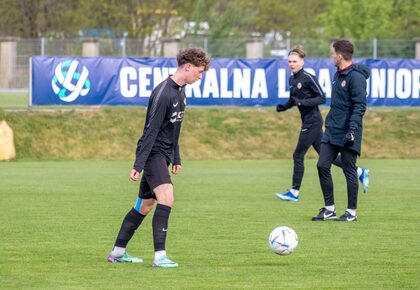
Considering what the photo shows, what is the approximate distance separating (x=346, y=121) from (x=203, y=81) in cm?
1535

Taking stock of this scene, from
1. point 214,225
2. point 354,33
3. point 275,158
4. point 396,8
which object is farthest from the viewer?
point 396,8

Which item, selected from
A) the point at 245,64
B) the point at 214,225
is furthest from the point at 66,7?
the point at 214,225

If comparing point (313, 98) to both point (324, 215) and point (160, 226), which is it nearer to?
point (324, 215)

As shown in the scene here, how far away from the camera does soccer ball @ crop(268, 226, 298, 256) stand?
9.99 metres

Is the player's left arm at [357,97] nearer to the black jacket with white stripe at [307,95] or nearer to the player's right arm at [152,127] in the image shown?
the black jacket with white stripe at [307,95]

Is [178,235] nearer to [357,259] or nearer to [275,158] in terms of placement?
[357,259]

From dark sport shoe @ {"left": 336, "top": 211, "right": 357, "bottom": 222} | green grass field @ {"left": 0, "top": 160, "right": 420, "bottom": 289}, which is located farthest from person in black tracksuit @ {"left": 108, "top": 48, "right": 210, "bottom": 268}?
dark sport shoe @ {"left": 336, "top": 211, "right": 357, "bottom": 222}

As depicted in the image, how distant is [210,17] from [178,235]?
47.4 m

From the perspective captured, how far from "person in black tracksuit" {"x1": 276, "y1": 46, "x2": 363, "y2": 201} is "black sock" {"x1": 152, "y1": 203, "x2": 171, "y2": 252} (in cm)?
630

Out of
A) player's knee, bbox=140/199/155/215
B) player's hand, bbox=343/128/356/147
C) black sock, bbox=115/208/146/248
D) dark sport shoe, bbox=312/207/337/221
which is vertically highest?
player's hand, bbox=343/128/356/147

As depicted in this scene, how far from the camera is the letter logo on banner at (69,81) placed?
27281mm

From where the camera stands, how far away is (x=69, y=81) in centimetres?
2748

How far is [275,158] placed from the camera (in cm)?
2686

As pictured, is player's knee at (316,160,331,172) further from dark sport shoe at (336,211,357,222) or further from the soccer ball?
the soccer ball
